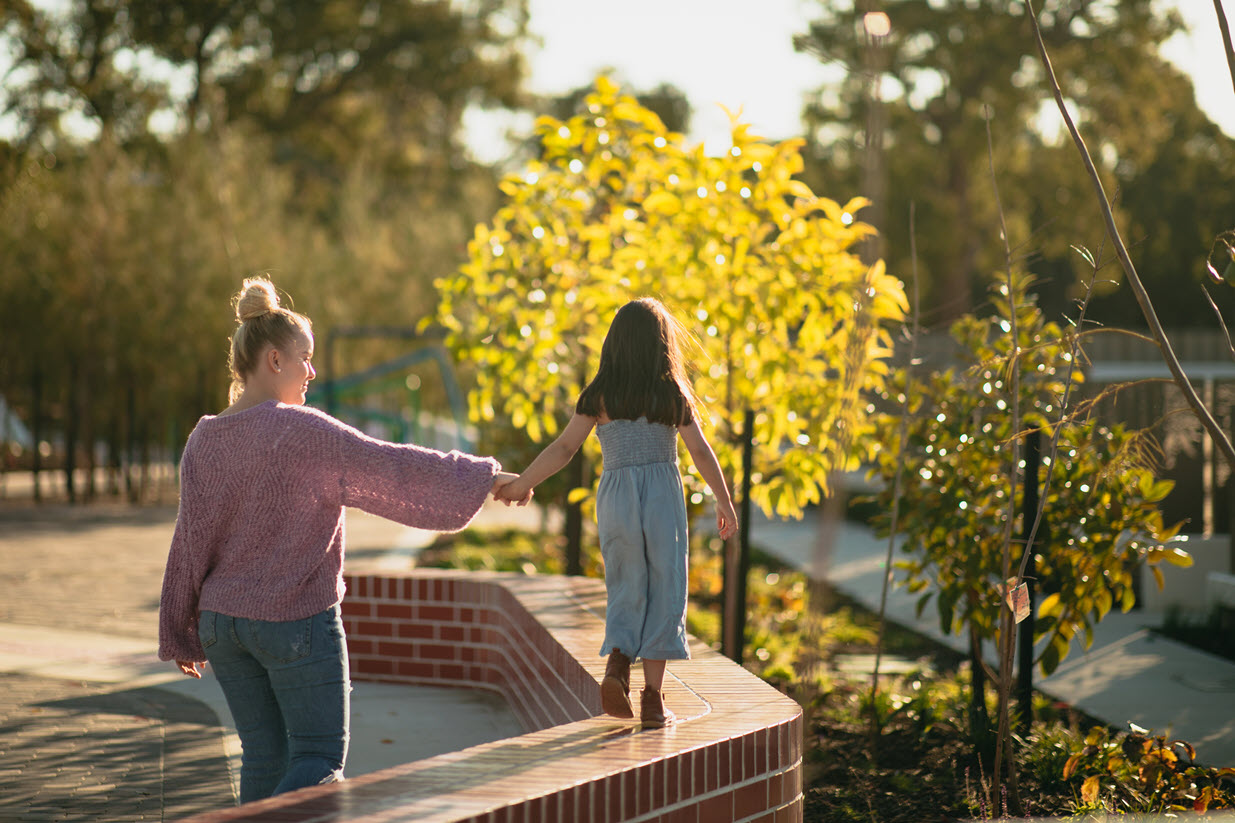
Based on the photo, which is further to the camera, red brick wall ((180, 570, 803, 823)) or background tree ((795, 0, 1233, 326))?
background tree ((795, 0, 1233, 326))

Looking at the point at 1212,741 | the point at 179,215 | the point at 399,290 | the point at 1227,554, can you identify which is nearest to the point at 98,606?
the point at 1212,741

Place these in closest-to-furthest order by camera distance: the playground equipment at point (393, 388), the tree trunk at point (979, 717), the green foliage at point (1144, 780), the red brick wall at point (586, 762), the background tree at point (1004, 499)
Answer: the red brick wall at point (586, 762) → the green foliage at point (1144, 780) → the tree trunk at point (979, 717) → the background tree at point (1004, 499) → the playground equipment at point (393, 388)

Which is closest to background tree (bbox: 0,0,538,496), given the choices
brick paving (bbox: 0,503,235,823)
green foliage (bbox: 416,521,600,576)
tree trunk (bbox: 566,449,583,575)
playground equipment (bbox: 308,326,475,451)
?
playground equipment (bbox: 308,326,475,451)

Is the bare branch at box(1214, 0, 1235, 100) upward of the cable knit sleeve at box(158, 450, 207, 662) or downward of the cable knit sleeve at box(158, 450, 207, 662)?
upward

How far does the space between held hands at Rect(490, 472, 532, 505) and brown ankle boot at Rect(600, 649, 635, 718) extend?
55 centimetres

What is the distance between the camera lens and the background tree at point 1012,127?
27.0m

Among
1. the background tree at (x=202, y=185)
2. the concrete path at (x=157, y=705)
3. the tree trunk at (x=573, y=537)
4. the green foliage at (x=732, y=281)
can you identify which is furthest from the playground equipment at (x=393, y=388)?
the green foliage at (x=732, y=281)

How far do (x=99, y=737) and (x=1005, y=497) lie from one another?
12.8ft

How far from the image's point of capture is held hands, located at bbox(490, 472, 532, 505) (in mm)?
3665

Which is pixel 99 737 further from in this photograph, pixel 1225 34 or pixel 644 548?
pixel 1225 34

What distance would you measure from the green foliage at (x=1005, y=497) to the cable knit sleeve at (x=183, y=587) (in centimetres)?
273

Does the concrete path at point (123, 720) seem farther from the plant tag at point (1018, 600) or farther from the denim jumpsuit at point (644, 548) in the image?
the plant tag at point (1018, 600)

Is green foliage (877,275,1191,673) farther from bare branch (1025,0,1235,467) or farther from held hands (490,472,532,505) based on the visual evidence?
held hands (490,472,532,505)

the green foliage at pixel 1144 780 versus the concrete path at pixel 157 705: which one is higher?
the green foliage at pixel 1144 780
